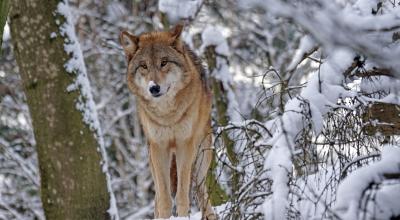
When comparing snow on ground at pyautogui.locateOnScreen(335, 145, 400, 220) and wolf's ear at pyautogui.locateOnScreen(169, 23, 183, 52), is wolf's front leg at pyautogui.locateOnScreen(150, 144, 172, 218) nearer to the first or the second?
wolf's ear at pyautogui.locateOnScreen(169, 23, 183, 52)

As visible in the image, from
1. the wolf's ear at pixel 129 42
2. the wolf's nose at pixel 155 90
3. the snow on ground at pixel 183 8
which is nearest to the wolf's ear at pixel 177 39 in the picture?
the wolf's ear at pixel 129 42

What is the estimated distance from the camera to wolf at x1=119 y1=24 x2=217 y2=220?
280 inches

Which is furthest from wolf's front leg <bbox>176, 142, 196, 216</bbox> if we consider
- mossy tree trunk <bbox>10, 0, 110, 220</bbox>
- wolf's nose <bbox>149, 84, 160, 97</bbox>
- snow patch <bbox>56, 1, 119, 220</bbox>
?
mossy tree trunk <bbox>10, 0, 110, 220</bbox>

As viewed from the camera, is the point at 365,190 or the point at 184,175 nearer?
the point at 365,190

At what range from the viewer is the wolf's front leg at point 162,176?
711 cm

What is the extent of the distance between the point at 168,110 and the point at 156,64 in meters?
0.47

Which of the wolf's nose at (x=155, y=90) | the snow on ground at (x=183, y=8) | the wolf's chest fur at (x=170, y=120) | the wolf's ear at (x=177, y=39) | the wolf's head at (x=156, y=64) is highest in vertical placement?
the snow on ground at (x=183, y=8)

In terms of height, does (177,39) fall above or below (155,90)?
above

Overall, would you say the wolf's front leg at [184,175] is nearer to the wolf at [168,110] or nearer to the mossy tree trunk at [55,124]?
the wolf at [168,110]

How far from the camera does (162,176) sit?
7.16m

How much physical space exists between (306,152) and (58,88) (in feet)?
9.96

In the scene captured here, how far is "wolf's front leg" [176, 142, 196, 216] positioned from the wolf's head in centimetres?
62

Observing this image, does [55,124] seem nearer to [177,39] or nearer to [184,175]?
[184,175]

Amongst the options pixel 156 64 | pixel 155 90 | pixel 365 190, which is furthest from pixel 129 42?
pixel 365 190
